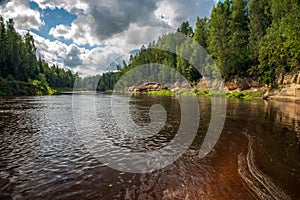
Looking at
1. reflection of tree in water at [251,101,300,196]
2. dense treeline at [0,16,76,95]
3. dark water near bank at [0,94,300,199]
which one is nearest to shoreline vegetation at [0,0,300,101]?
dense treeline at [0,16,76,95]

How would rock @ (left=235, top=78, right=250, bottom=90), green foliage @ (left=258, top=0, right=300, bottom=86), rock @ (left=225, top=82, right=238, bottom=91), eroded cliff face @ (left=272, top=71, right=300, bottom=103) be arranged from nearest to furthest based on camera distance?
eroded cliff face @ (left=272, top=71, right=300, bottom=103) → green foliage @ (left=258, top=0, right=300, bottom=86) → rock @ (left=235, top=78, right=250, bottom=90) → rock @ (left=225, top=82, right=238, bottom=91)

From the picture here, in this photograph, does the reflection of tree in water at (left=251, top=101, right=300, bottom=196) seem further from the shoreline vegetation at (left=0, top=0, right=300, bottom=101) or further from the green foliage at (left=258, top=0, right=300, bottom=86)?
the green foliage at (left=258, top=0, right=300, bottom=86)

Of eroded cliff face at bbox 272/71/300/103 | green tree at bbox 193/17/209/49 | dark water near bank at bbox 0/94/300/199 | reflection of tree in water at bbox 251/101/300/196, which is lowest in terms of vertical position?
dark water near bank at bbox 0/94/300/199

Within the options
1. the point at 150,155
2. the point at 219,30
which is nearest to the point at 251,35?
the point at 219,30

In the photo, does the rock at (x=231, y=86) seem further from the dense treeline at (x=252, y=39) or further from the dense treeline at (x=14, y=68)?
the dense treeline at (x=14, y=68)

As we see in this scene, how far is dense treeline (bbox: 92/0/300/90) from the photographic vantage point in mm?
45875

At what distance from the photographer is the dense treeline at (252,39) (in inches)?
1806

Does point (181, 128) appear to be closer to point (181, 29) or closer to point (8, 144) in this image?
point (8, 144)

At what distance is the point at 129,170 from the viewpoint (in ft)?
28.7

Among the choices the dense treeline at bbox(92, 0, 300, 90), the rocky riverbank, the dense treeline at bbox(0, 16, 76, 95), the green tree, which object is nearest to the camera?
the rocky riverbank

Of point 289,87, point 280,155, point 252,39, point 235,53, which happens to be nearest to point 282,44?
point 289,87

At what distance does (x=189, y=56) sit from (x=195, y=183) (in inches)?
3778

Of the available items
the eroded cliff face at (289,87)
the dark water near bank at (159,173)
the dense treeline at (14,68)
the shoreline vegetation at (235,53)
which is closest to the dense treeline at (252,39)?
the shoreline vegetation at (235,53)

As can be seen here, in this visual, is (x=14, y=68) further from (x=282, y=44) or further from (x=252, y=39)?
(x=282, y=44)
